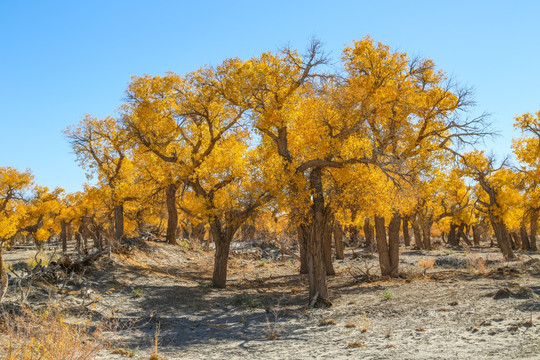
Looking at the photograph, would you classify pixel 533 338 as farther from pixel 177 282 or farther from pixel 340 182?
pixel 177 282

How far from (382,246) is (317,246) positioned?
5.75 meters

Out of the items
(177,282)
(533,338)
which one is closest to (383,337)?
(533,338)

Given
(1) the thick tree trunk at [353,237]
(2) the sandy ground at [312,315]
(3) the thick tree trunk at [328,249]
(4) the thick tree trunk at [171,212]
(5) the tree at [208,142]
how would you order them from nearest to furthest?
1. (2) the sandy ground at [312,315]
2. (5) the tree at [208,142]
3. (3) the thick tree trunk at [328,249]
4. (4) the thick tree trunk at [171,212]
5. (1) the thick tree trunk at [353,237]

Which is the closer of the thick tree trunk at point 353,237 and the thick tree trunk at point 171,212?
the thick tree trunk at point 171,212

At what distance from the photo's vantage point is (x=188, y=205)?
31.7 m

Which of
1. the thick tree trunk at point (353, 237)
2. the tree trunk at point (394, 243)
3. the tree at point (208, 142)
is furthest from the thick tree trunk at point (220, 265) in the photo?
the thick tree trunk at point (353, 237)

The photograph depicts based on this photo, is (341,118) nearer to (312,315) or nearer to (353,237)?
(312,315)

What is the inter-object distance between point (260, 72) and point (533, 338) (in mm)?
9654

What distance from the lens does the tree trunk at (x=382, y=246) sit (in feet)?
52.2

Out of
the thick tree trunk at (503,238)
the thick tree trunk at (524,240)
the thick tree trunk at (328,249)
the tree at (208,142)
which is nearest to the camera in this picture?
the tree at (208,142)

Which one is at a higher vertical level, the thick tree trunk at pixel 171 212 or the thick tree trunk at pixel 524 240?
the thick tree trunk at pixel 171 212

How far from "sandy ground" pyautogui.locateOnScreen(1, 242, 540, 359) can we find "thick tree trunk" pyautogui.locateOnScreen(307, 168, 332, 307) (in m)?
0.45

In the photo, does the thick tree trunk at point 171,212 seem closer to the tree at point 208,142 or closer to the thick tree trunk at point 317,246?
the tree at point 208,142

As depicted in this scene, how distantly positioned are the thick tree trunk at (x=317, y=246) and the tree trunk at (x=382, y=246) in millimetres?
4973
